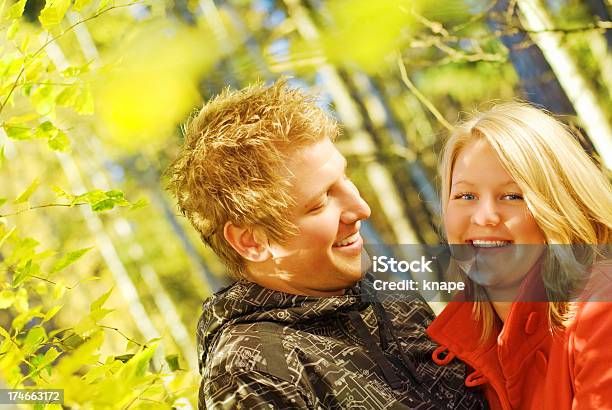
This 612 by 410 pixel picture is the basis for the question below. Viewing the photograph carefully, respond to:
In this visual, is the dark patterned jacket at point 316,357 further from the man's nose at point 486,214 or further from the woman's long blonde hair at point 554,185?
the man's nose at point 486,214

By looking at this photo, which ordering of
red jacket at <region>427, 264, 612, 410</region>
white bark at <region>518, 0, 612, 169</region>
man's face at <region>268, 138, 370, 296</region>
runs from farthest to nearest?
white bark at <region>518, 0, 612, 169</region> < man's face at <region>268, 138, 370, 296</region> < red jacket at <region>427, 264, 612, 410</region>

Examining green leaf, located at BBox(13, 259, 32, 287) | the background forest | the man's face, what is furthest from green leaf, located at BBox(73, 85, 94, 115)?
the background forest

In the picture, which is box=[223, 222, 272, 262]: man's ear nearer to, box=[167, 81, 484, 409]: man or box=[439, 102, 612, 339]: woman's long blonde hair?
box=[167, 81, 484, 409]: man

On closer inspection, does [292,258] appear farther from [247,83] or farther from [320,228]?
[247,83]

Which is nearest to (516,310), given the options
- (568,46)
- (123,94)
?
(568,46)

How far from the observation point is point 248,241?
165 centimetres

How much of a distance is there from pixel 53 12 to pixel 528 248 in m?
1.01

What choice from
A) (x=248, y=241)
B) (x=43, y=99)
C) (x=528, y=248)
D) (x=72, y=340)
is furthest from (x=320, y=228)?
(x=43, y=99)

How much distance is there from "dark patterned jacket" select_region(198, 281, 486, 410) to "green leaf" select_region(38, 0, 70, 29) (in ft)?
2.13

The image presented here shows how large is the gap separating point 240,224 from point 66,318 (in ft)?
10.3

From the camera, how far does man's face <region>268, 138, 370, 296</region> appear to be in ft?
5.23

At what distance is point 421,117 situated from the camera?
137 inches

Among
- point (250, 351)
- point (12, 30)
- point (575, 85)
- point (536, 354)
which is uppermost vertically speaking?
point (12, 30)

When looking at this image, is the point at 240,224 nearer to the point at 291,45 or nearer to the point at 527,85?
the point at 527,85
